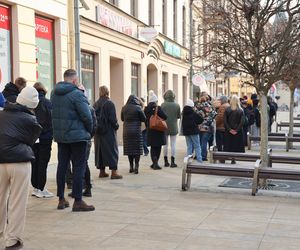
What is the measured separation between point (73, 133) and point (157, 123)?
4.62m

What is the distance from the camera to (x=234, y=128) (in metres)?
11.4

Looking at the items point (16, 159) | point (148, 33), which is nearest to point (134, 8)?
point (148, 33)

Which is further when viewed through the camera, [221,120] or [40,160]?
[221,120]

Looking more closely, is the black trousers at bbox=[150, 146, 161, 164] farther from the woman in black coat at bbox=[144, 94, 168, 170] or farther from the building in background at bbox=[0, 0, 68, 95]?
the building in background at bbox=[0, 0, 68, 95]

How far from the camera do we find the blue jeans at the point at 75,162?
6.75 m

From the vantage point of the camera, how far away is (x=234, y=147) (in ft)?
37.6

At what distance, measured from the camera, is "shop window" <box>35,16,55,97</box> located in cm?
1188

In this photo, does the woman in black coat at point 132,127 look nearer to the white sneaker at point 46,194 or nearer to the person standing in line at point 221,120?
the white sneaker at point 46,194

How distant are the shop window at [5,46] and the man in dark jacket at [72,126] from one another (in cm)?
402

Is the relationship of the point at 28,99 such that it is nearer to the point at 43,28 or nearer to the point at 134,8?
the point at 43,28

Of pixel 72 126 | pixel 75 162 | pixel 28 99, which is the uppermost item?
pixel 28 99

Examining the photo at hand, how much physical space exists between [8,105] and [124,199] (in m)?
3.19

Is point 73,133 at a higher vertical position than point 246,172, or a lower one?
higher

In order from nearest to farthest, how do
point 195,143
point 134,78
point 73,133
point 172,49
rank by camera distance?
point 73,133, point 195,143, point 134,78, point 172,49
